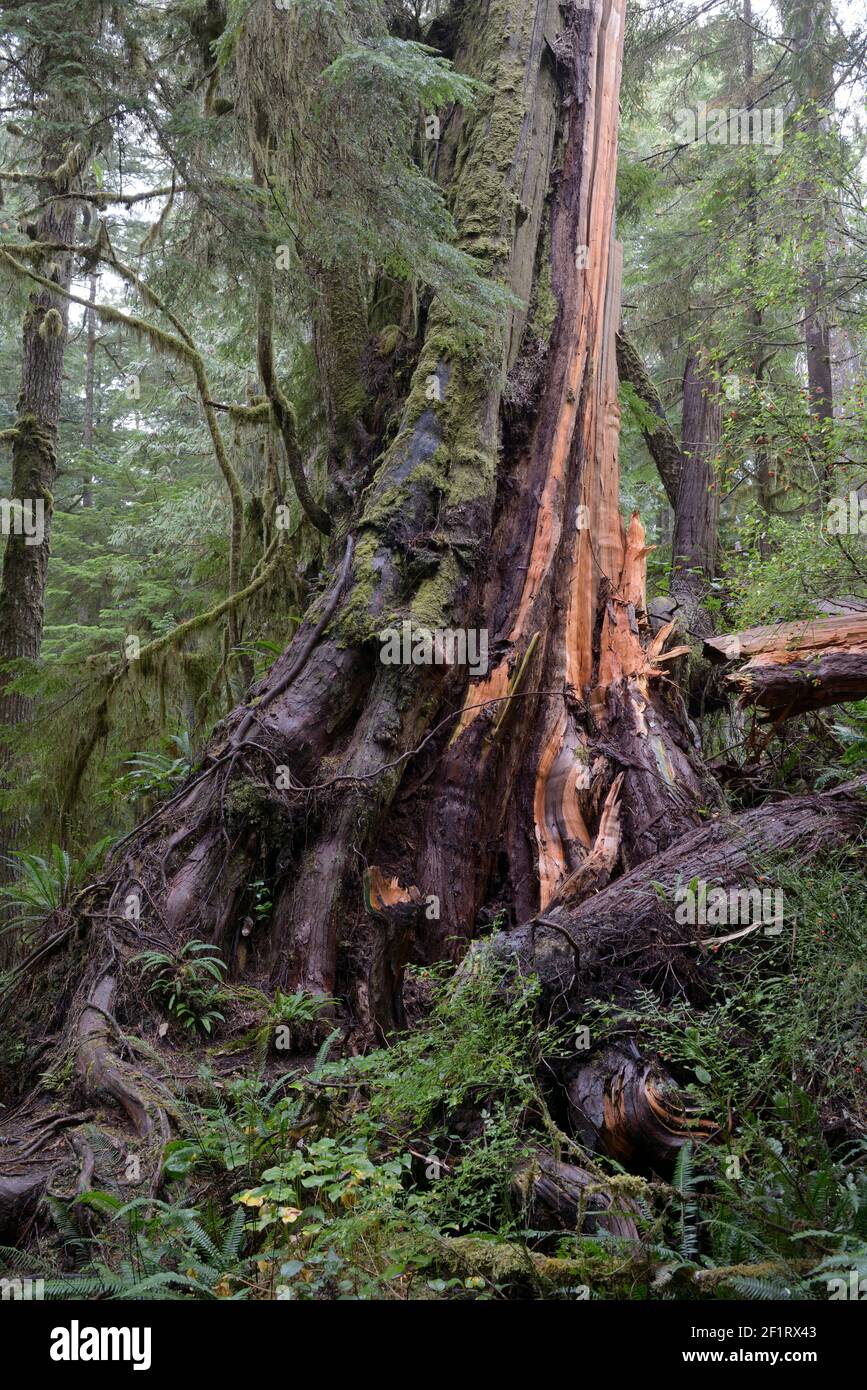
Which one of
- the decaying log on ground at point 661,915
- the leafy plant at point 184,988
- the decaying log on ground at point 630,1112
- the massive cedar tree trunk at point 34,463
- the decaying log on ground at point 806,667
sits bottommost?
the decaying log on ground at point 630,1112

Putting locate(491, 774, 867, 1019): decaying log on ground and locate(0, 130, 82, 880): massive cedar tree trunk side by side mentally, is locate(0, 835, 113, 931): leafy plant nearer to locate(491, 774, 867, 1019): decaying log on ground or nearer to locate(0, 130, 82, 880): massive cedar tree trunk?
locate(0, 130, 82, 880): massive cedar tree trunk

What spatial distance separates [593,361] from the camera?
23.7ft

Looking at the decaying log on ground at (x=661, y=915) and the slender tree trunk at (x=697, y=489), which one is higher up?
the slender tree trunk at (x=697, y=489)

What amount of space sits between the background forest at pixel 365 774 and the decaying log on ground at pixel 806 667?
3 centimetres

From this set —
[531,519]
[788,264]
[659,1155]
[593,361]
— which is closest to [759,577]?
[531,519]

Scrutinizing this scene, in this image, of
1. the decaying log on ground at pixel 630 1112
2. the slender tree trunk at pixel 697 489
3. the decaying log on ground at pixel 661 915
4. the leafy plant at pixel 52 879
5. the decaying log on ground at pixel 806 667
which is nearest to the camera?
the decaying log on ground at pixel 630 1112

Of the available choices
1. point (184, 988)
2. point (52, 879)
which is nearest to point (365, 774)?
point (184, 988)

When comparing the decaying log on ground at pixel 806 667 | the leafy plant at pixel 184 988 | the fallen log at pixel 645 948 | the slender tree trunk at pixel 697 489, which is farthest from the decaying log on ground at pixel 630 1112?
the slender tree trunk at pixel 697 489

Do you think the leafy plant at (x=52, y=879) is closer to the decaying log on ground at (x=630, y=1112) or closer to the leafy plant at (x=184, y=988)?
the leafy plant at (x=184, y=988)

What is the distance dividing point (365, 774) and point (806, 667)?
2.76 meters

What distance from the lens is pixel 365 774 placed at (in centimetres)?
507

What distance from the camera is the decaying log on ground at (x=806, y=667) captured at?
5578 millimetres
